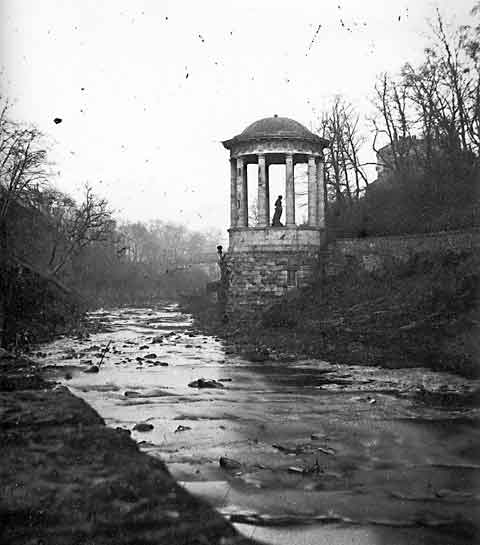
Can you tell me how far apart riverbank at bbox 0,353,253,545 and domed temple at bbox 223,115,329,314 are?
61.3 feet

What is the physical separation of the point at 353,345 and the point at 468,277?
4262 millimetres

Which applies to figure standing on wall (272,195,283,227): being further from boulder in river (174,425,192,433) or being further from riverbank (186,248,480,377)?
boulder in river (174,425,192,433)

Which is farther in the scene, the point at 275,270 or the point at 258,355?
the point at 275,270

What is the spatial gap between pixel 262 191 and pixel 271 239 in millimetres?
2415

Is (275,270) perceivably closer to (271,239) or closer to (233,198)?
(271,239)

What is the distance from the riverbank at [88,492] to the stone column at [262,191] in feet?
64.9

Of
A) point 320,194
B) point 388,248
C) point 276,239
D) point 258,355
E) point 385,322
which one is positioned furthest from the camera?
point 320,194

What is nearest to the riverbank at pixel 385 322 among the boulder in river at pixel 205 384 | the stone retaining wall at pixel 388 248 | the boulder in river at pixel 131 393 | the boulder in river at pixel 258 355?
the boulder in river at pixel 258 355

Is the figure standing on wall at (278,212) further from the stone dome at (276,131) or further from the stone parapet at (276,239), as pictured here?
the stone dome at (276,131)

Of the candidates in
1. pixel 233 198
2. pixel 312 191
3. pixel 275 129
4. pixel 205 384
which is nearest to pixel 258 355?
pixel 205 384

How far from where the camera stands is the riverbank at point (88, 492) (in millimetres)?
5391

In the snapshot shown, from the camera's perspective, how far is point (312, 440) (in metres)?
8.71

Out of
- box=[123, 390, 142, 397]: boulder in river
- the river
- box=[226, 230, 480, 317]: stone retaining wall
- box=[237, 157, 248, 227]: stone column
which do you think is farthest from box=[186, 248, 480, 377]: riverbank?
box=[123, 390, 142, 397]: boulder in river

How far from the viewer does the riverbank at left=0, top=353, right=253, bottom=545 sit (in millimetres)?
5391
